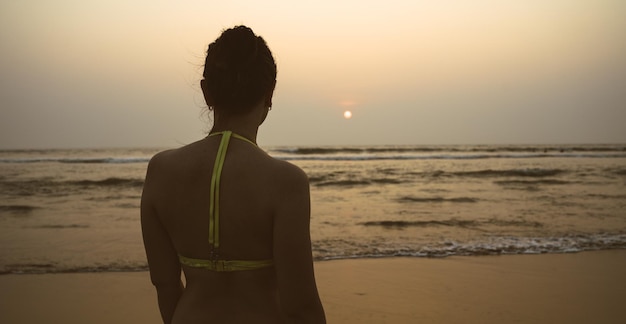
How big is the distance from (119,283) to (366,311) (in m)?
2.97

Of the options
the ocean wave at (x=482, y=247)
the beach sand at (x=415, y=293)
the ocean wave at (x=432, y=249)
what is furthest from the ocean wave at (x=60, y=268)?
the ocean wave at (x=482, y=247)

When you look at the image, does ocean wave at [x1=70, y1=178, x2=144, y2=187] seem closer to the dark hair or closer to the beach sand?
the beach sand

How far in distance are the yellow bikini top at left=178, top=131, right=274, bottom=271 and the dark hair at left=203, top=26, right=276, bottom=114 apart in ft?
0.30

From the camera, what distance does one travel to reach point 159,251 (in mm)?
1471

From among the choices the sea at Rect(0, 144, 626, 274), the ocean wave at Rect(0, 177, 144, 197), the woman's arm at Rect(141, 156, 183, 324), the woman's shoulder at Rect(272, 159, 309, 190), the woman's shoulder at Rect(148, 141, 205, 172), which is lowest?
the ocean wave at Rect(0, 177, 144, 197)

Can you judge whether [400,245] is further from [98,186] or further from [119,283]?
[98,186]

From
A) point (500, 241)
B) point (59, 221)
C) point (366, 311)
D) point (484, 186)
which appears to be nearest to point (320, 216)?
point (500, 241)

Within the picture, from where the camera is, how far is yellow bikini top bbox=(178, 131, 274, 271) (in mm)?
1299

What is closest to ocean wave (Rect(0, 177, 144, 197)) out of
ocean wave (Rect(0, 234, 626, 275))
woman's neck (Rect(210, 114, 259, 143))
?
ocean wave (Rect(0, 234, 626, 275))

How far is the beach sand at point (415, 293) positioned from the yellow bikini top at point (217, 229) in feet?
12.8

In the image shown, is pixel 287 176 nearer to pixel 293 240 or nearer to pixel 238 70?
pixel 293 240

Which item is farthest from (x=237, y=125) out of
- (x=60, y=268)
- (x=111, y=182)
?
(x=111, y=182)

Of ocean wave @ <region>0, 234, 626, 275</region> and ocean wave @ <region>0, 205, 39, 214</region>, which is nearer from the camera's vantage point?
ocean wave @ <region>0, 234, 626, 275</region>

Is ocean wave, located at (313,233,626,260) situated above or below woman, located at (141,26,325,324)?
below
